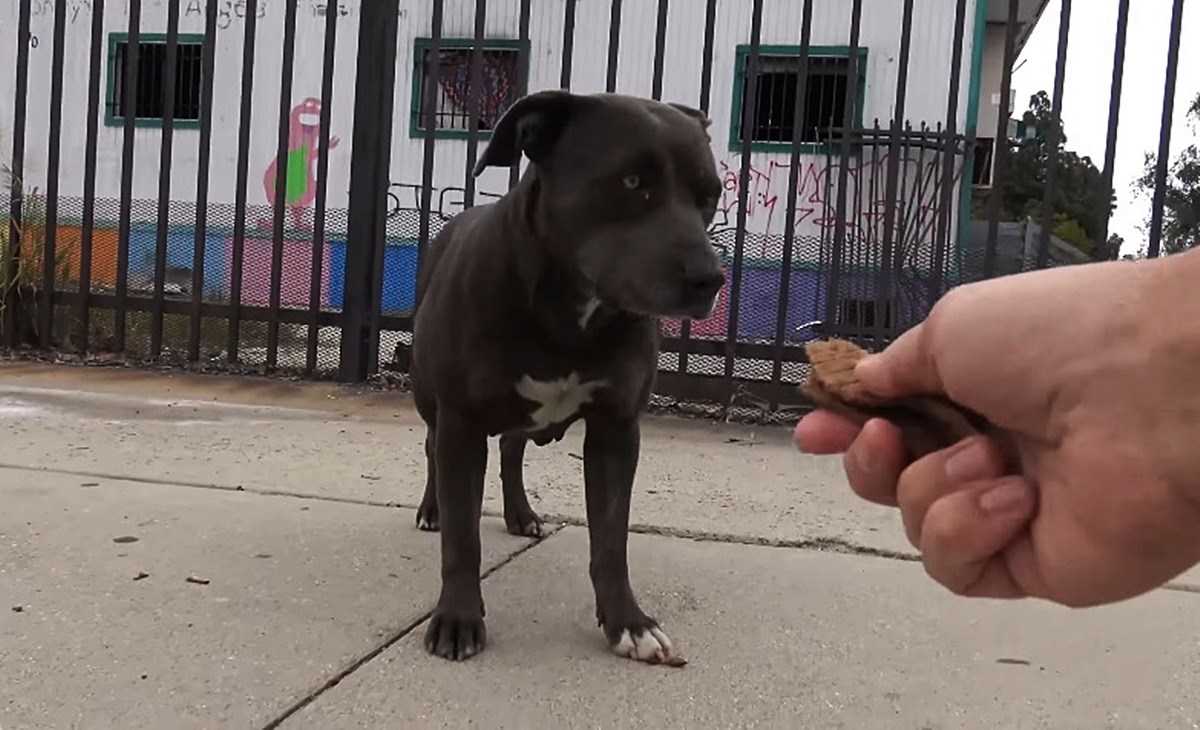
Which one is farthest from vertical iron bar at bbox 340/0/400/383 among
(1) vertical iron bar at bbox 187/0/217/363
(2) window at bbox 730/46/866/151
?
(2) window at bbox 730/46/866/151

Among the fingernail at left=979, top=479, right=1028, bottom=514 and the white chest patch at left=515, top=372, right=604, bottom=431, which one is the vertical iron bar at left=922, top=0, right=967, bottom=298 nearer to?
the white chest patch at left=515, top=372, right=604, bottom=431

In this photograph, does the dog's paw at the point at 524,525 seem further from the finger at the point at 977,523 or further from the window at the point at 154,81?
the window at the point at 154,81

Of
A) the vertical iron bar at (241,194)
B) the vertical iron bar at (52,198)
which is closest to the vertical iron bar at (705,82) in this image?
the vertical iron bar at (241,194)

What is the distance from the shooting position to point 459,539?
2477 mm

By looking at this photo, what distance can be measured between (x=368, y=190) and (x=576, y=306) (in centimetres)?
388

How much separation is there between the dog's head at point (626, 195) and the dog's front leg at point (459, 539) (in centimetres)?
47

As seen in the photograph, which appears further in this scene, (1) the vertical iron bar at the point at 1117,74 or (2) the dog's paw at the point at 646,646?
(1) the vertical iron bar at the point at 1117,74

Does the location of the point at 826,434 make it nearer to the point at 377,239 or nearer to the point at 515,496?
the point at 515,496

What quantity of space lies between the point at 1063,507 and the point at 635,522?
232cm

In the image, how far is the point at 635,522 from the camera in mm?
3453

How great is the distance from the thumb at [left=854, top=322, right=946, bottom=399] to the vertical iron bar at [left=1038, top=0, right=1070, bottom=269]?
4.50 m

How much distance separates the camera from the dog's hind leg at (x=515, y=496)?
3.28 m

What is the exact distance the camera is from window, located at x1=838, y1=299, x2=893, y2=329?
5.84 m

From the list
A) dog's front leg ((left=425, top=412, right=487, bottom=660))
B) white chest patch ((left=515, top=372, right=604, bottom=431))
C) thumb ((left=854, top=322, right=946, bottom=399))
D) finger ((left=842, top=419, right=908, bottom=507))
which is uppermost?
thumb ((left=854, top=322, right=946, bottom=399))
